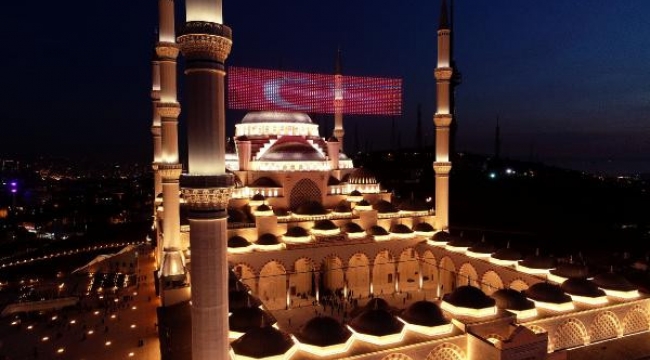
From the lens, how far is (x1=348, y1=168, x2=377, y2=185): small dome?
25641 mm

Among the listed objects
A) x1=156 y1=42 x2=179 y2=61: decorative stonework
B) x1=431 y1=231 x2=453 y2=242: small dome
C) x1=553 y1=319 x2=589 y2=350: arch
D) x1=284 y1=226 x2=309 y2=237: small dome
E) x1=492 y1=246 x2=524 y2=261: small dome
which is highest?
x1=156 y1=42 x2=179 y2=61: decorative stonework

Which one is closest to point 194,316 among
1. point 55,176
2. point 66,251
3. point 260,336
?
point 260,336

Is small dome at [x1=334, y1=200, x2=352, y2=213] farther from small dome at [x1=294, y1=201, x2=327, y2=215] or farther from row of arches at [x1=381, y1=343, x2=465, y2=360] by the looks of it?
row of arches at [x1=381, y1=343, x2=465, y2=360]

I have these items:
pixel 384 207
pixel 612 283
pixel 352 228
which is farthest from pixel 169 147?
pixel 612 283

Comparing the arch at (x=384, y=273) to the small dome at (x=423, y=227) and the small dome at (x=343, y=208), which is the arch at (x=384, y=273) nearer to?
the small dome at (x=423, y=227)

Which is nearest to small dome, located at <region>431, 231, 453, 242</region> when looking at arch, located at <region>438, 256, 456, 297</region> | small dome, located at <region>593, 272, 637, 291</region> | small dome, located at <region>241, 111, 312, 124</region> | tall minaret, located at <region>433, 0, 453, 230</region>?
arch, located at <region>438, 256, 456, 297</region>

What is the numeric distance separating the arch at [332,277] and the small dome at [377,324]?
25.6ft

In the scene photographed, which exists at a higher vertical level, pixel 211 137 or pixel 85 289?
pixel 211 137

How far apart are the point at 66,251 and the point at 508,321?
1344 inches

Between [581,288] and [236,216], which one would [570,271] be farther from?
[236,216]

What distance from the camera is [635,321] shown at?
14.3 metres

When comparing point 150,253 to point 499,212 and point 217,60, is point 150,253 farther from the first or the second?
point 499,212

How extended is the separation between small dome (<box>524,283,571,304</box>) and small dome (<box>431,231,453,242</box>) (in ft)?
21.9

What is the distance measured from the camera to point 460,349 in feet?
39.7
